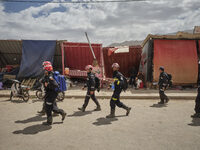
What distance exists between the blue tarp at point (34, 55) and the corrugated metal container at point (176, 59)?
712 cm

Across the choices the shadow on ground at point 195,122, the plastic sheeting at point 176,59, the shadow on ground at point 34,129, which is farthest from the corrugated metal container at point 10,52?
the shadow on ground at point 195,122

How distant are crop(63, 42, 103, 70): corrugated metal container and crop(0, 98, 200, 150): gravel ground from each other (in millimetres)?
7103

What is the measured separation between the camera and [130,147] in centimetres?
328

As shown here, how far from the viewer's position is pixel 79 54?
12672 mm

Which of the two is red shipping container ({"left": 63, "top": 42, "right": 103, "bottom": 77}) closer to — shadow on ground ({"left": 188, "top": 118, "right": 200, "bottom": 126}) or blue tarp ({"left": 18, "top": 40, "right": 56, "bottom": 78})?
blue tarp ({"left": 18, "top": 40, "right": 56, "bottom": 78})

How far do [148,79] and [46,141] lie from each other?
9.19m

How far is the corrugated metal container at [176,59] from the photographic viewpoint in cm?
1111

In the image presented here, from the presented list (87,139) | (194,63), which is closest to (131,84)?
(194,63)

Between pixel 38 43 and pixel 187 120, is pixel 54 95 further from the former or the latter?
pixel 38 43

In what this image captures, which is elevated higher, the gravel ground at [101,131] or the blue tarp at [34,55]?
the blue tarp at [34,55]

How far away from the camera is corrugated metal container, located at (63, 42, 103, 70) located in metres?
12.2

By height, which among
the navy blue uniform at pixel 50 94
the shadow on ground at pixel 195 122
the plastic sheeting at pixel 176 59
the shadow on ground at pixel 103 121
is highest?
the plastic sheeting at pixel 176 59

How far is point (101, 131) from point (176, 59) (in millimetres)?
9042

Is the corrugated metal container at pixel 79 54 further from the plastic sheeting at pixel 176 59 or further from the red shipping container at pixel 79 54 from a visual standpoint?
the plastic sheeting at pixel 176 59
